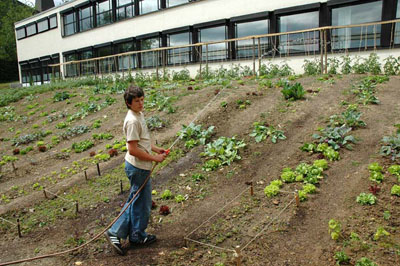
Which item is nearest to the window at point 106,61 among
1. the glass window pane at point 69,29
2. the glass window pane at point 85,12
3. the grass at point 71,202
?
the glass window pane at point 85,12

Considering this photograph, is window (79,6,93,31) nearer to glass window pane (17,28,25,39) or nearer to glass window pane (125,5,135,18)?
glass window pane (125,5,135,18)

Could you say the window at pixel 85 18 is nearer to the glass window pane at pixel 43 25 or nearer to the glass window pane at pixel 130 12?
the glass window pane at pixel 130 12

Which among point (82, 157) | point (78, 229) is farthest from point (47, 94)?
point (78, 229)

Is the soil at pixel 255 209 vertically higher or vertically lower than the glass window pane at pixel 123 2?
lower

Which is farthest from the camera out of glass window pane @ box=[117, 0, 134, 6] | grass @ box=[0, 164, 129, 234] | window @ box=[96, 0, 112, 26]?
window @ box=[96, 0, 112, 26]

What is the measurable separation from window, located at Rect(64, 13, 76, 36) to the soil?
1058 inches

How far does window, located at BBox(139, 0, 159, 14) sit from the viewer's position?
76.7ft

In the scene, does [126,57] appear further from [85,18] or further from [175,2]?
[85,18]

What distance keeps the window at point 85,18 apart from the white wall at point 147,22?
70 cm

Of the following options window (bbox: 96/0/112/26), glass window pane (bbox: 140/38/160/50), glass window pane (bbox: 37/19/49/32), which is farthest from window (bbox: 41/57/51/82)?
glass window pane (bbox: 140/38/160/50)

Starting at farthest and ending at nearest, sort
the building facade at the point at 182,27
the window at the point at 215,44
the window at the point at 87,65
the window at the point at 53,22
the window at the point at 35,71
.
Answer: the window at the point at 35,71 < the window at the point at 53,22 < the window at the point at 87,65 < the window at the point at 215,44 < the building facade at the point at 182,27

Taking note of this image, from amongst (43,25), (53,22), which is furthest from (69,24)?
(43,25)

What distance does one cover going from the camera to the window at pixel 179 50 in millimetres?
20906

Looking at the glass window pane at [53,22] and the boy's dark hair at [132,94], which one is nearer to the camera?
the boy's dark hair at [132,94]
